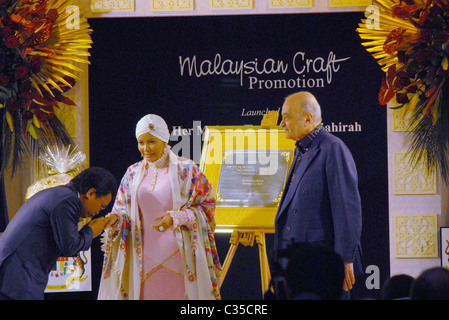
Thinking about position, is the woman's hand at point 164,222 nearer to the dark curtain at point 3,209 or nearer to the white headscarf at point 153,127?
the white headscarf at point 153,127

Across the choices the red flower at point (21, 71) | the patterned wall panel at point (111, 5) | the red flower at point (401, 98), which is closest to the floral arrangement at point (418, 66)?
the red flower at point (401, 98)

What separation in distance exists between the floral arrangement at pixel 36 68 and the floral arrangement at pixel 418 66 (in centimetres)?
229

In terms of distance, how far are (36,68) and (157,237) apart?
5.19ft

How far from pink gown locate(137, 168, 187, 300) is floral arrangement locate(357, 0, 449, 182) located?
1.93 meters

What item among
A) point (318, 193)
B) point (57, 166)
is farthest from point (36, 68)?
point (318, 193)

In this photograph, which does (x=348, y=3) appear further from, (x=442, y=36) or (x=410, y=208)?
(x=410, y=208)

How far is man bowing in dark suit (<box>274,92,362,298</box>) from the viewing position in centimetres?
337

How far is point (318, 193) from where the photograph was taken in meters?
3.50

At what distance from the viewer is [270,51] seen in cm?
480

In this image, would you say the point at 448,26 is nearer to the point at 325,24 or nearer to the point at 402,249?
the point at 325,24

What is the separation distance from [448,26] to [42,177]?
3299mm

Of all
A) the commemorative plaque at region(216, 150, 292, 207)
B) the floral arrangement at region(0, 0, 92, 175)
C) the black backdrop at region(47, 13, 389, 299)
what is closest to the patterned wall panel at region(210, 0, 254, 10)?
the black backdrop at region(47, 13, 389, 299)

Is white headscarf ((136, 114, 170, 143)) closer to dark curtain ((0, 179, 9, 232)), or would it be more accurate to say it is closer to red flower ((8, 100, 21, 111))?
red flower ((8, 100, 21, 111))

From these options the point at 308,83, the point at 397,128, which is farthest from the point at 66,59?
the point at 397,128
